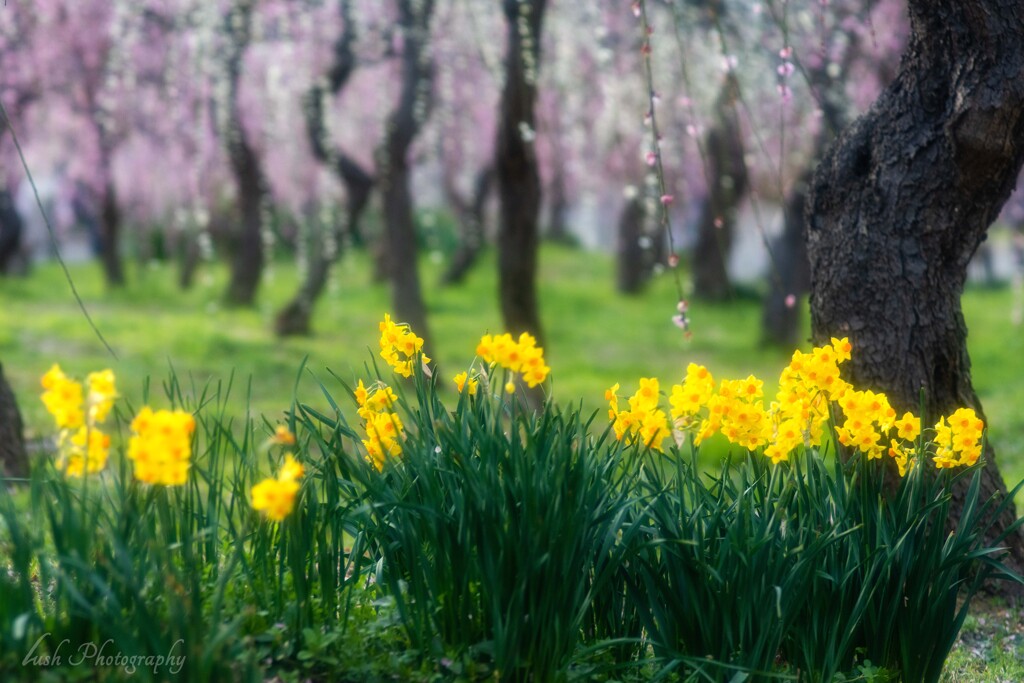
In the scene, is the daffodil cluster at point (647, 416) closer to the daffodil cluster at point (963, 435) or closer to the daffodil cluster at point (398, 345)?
the daffodil cluster at point (398, 345)

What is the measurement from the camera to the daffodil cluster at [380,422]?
294 cm

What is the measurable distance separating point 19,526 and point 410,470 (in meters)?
0.94

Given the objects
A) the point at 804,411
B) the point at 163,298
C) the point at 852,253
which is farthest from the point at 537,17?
the point at 163,298

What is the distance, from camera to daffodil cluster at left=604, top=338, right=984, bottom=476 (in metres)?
2.97

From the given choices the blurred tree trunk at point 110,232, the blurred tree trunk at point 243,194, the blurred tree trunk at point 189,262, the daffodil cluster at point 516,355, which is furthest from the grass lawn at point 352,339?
the daffodil cluster at point 516,355

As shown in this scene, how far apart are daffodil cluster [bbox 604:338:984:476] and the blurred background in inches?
61.5

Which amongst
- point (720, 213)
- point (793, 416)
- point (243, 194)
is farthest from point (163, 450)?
point (720, 213)

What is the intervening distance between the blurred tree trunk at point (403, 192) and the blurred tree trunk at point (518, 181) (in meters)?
2.08

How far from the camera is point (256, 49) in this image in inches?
506

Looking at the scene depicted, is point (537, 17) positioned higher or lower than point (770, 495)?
higher

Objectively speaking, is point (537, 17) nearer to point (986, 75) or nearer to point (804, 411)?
point (986, 75)

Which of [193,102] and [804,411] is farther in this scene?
[193,102]

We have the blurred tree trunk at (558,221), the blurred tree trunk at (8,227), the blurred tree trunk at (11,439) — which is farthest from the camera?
the blurred tree trunk at (558,221)

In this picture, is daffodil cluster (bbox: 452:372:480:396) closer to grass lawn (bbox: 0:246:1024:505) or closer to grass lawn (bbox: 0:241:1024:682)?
grass lawn (bbox: 0:241:1024:682)
